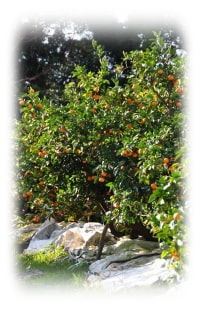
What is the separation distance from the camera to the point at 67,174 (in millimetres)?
5391

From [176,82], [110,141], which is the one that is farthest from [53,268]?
[176,82]

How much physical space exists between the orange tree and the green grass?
0.61 meters

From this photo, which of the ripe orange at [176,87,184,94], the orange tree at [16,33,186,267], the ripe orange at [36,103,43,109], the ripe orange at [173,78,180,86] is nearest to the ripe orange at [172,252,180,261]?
the orange tree at [16,33,186,267]

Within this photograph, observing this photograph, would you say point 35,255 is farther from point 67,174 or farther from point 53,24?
point 53,24

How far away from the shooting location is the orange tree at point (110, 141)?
4.13 m

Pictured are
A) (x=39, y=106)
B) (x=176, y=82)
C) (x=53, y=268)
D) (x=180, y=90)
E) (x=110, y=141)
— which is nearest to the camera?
(x=180, y=90)

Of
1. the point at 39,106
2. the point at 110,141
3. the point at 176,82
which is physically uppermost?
the point at 39,106

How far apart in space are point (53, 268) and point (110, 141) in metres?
1.64

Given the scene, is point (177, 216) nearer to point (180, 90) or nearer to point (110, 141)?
point (180, 90)

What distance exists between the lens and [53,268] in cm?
516

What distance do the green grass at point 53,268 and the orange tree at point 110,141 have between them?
0.61m

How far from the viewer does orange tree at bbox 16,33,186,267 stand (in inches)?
163

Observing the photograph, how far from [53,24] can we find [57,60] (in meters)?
0.96

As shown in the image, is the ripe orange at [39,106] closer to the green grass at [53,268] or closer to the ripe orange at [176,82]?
the ripe orange at [176,82]
